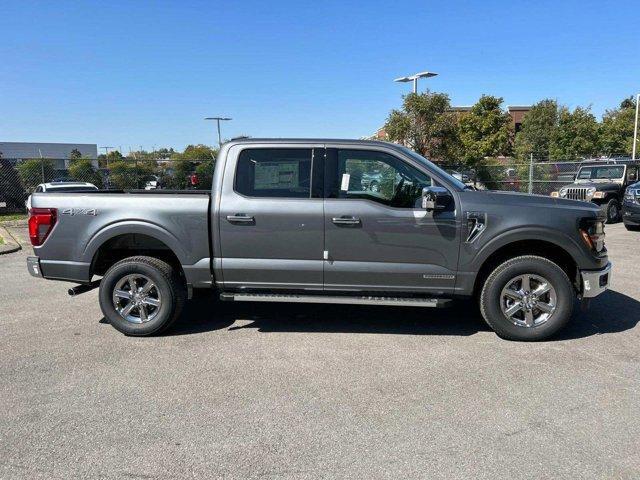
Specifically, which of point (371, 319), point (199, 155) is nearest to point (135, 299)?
point (371, 319)

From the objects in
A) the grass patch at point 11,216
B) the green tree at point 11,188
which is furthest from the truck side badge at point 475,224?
the green tree at point 11,188

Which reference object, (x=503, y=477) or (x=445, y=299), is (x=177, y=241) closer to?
(x=445, y=299)

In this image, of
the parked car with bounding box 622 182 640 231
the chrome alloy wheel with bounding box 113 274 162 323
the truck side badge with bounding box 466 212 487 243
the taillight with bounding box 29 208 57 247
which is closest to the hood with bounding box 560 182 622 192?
the parked car with bounding box 622 182 640 231

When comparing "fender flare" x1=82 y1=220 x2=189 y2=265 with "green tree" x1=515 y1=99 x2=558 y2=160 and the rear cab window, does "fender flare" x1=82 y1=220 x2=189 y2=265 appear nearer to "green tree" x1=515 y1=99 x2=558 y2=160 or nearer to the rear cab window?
the rear cab window

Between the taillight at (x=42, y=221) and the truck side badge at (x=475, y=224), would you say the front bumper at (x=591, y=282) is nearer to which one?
the truck side badge at (x=475, y=224)

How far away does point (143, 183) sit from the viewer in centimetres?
1955

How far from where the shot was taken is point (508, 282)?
15.8 ft

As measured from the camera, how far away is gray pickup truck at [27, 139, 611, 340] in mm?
4777

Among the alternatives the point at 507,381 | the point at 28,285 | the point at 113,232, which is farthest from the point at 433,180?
the point at 28,285

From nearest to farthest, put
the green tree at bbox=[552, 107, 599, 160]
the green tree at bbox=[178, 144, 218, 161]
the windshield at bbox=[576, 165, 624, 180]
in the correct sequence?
the windshield at bbox=[576, 165, 624, 180] → the green tree at bbox=[178, 144, 218, 161] → the green tree at bbox=[552, 107, 599, 160]

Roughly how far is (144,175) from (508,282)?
17389 millimetres

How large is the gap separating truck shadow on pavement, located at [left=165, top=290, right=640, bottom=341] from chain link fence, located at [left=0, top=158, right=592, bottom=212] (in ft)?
38.0

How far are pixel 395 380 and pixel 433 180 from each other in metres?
1.98

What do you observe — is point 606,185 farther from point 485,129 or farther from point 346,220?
point 485,129
